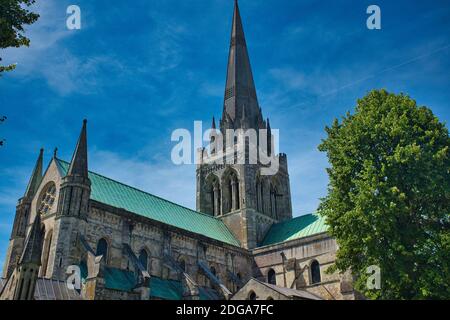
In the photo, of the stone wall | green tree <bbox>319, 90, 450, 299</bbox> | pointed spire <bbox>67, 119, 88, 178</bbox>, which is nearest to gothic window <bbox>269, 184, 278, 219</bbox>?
the stone wall

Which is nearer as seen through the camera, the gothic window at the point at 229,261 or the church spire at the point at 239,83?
the gothic window at the point at 229,261

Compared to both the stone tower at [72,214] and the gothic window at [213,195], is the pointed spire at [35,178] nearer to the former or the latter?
the stone tower at [72,214]

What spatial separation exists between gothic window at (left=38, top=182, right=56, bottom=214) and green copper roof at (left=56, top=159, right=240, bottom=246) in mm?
1395

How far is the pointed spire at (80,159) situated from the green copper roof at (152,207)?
1942 millimetres

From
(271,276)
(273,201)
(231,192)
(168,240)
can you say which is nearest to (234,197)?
(231,192)

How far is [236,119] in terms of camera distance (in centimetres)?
4731

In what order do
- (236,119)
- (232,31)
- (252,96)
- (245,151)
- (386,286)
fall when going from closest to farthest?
(386,286) → (245,151) → (236,119) → (252,96) → (232,31)

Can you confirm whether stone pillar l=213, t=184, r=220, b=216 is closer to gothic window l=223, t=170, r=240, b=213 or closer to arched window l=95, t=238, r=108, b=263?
gothic window l=223, t=170, r=240, b=213

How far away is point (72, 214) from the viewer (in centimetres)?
2441

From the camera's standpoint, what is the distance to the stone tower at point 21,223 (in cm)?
2592

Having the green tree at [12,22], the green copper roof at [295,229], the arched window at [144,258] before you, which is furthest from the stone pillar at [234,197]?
the green tree at [12,22]
